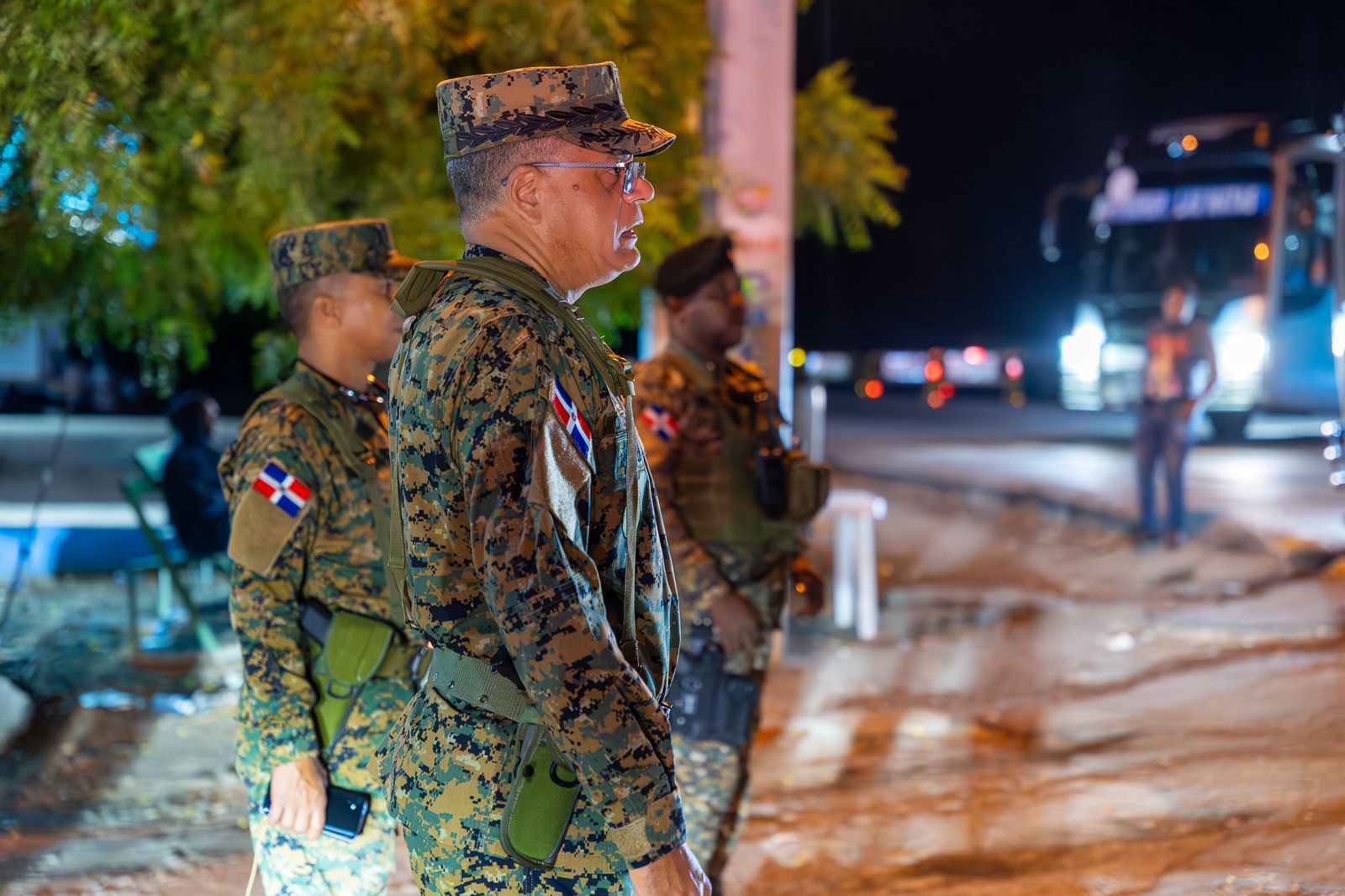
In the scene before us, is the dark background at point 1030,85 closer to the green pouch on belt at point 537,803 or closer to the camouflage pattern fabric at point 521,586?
the camouflage pattern fabric at point 521,586

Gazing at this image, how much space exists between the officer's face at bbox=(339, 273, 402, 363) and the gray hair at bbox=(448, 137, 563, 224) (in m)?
0.96

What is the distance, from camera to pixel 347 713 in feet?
7.98

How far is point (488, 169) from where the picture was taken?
175 cm

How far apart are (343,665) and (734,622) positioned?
1.14 metres

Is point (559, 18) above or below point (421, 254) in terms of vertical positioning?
above

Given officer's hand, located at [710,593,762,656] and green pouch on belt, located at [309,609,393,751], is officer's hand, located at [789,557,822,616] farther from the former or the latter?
green pouch on belt, located at [309,609,393,751]

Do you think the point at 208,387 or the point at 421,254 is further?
the point at 208,387

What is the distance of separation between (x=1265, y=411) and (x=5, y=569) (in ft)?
39.9

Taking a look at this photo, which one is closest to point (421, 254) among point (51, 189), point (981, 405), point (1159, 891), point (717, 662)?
point (51, 189)

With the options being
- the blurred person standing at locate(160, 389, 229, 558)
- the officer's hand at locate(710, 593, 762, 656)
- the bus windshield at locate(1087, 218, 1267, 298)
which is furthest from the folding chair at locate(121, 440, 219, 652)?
the bus windshield at locate(1087, 218, 1267, 298)

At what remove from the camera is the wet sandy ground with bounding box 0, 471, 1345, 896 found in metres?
3.82

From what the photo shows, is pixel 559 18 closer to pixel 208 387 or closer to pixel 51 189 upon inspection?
pixel 51 189

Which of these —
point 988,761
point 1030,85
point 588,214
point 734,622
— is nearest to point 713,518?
point 734,622

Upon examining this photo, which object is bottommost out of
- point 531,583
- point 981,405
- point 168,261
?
point 981,405
